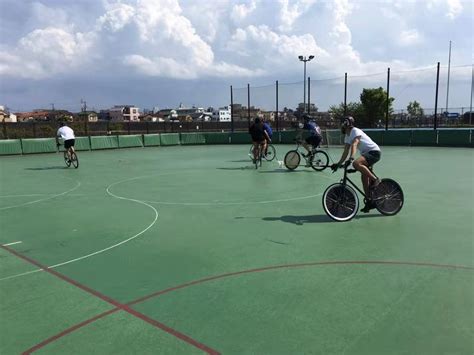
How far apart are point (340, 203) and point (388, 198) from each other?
944 mm

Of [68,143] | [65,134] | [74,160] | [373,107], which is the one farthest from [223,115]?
[65,134]

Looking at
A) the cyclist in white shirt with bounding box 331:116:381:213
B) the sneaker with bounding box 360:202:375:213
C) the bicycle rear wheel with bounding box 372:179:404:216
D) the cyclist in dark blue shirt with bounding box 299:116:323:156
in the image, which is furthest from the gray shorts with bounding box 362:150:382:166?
the cyclist in dark blue shirt with bounding box 299:116:323:156

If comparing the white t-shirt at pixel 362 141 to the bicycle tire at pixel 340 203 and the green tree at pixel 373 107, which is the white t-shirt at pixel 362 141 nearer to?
the bicycle tire at pixel 340 203

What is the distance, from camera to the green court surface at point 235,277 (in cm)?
340

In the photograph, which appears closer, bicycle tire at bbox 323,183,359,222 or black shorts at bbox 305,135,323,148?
bicycle tire at bbox 323,183,359,222

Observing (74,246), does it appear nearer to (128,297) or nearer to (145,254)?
(145,254)

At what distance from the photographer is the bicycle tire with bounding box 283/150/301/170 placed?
13.9 metres

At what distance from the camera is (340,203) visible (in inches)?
277

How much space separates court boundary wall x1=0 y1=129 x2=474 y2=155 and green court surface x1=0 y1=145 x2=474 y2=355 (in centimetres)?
1552

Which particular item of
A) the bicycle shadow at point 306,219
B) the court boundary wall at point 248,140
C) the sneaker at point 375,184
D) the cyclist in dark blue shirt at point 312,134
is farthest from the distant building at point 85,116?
the sneaker at point 375,184

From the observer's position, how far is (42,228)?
23.5 ft

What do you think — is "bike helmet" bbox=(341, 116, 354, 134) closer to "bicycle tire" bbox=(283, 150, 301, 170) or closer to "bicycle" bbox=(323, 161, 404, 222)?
"bicycle" bbox=(323, 161, 404, 222)

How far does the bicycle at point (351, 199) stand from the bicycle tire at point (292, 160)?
263 inches

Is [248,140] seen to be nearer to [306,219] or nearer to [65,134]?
[65,134]
